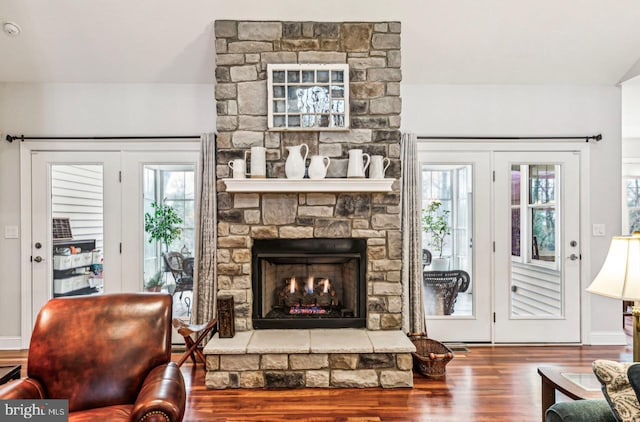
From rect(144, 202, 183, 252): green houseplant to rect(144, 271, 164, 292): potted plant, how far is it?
0.27m

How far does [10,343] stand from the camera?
4016 millimetres

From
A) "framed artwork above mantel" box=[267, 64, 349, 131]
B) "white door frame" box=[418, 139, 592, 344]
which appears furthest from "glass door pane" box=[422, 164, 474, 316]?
"framed artwork above mantel" box=[267, 64, 349, 131]

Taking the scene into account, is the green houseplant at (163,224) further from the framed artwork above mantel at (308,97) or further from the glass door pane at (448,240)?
the glass door pane at (448,240)

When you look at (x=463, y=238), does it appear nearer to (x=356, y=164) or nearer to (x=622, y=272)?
(x=356, y=164)

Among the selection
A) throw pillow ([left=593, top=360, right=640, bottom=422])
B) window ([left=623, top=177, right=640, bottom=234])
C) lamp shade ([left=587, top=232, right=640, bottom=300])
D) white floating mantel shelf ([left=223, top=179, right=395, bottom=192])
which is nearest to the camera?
throw pillow ([left=593, top=360, right=640, bottom=422])

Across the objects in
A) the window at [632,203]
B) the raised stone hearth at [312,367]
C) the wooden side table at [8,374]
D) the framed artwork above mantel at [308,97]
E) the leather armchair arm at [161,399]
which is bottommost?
the raised stone hearth at [312,367]

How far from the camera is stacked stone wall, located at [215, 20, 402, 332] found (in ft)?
11.1

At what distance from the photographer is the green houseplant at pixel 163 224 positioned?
4152mm

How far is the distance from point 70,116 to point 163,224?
137 centimetres

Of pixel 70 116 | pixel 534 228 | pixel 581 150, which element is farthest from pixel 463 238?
pixel 70 116

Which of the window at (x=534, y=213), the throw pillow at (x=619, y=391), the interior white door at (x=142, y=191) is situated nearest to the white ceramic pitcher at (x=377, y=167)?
the window at (x=534, y=213)

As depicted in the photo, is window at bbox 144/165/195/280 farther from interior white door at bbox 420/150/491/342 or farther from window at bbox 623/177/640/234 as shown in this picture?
window at bbox 623/177/640/234

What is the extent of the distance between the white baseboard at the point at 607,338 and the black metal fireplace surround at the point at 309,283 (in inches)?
97.0

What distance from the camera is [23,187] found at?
405 centimetres
